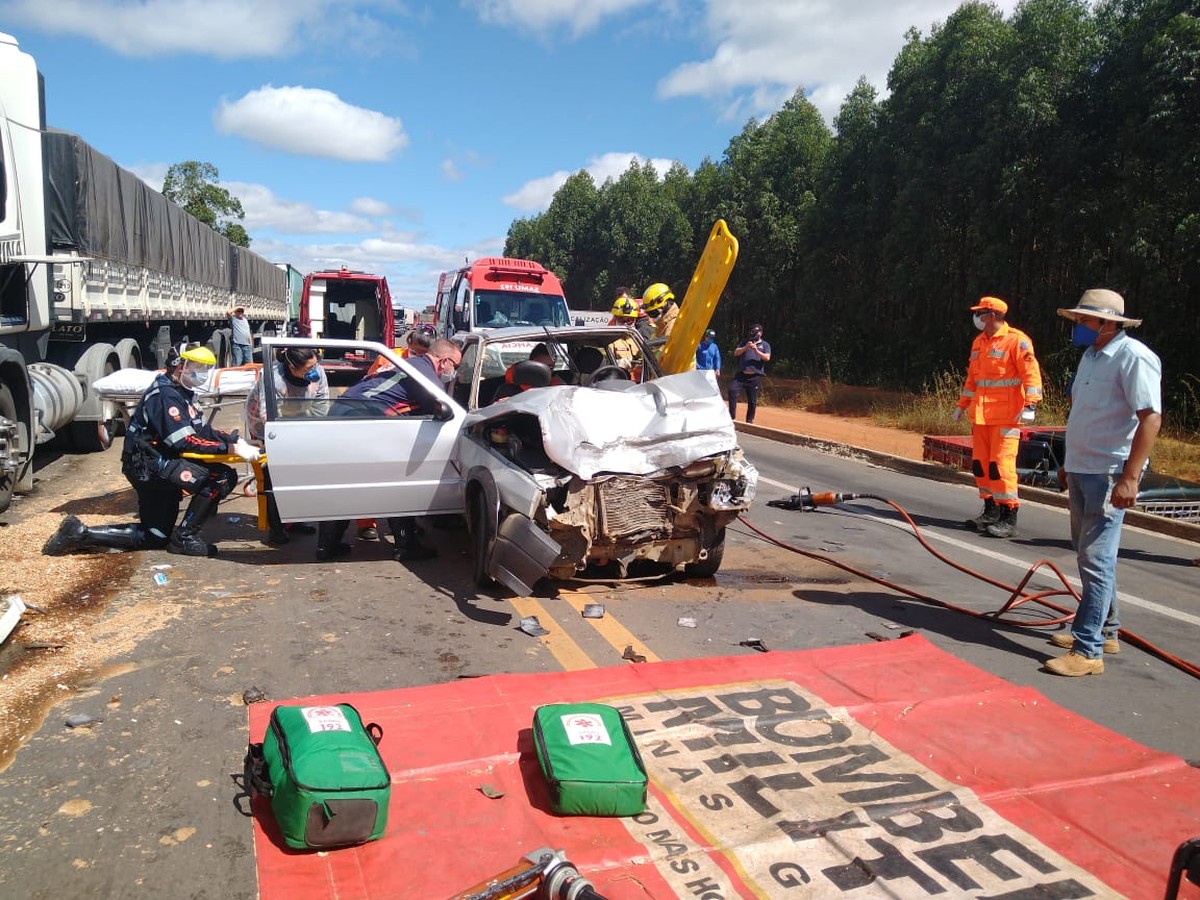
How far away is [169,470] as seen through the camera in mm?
6484

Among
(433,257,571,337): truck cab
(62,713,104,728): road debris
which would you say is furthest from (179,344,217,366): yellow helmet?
(433,257,571,337): truck cab

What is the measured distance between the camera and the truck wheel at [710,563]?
6113mm

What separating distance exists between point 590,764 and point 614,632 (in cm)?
203

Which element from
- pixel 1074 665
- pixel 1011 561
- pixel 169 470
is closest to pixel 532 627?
pixel 1074 665

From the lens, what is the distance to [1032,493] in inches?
399

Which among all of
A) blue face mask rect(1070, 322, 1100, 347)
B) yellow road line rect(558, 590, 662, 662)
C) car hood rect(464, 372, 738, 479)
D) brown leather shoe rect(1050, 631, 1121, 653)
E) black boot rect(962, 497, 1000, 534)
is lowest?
yellow road line rect(558, 590, 662, 662)

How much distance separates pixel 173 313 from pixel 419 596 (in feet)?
42.3

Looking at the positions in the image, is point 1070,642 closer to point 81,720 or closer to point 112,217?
point 81,720

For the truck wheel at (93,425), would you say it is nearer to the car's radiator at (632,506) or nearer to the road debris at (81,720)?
the road debris at (81,720)

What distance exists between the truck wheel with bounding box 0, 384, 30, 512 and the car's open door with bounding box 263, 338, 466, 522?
337cm

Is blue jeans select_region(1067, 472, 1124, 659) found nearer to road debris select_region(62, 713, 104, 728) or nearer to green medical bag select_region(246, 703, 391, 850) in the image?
green medical bag select_region(246, 703, 391, 850)

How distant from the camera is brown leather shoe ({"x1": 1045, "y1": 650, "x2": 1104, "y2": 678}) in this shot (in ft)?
15.8

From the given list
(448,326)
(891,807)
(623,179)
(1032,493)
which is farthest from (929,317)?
(623,179)

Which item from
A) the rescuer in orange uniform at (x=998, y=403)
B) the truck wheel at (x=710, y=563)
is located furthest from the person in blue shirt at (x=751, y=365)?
the truck wheel at (x=710, y=563)
